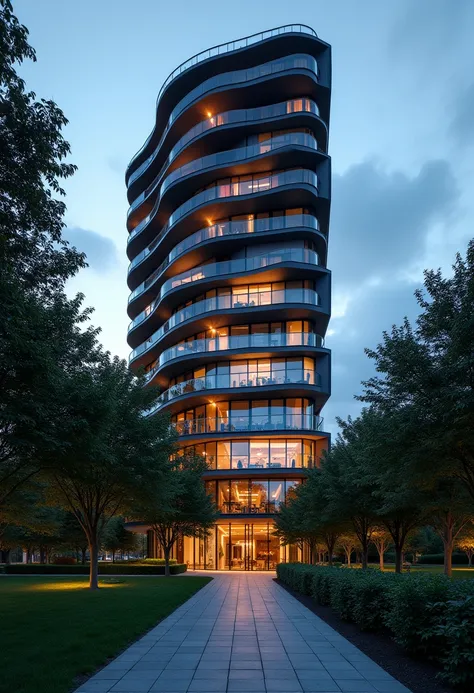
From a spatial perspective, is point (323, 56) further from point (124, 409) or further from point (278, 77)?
point (124, 409)

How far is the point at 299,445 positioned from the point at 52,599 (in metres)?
31.3

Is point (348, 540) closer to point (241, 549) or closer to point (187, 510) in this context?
point (241, 549)

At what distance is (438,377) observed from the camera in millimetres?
14312

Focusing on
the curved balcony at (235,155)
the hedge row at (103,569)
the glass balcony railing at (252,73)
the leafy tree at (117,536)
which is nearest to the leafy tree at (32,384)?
the hedge row at (103,569)

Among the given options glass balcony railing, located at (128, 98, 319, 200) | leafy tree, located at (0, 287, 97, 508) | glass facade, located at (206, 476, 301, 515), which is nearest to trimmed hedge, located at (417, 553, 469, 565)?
glass facade, located at (206, 476, 301, 515)

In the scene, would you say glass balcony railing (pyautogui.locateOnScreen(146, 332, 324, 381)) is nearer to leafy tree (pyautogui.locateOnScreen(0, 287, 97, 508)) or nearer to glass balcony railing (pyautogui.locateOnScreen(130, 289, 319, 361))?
glass balcony railing (pyautogui.locateOnScreen(130, 289, 319, 361))

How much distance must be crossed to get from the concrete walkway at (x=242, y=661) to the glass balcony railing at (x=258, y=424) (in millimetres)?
32385

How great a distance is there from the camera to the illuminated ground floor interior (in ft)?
167

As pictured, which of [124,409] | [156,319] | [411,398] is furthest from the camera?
[156,319]

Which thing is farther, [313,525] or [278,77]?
[278,77]

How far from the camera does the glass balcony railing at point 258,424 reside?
50000 mm

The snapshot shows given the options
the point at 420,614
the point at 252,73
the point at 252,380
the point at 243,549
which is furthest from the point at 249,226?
the point at 420,614

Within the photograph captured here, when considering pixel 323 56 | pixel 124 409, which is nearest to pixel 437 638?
pixel 124 409

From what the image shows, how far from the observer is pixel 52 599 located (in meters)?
21.9
